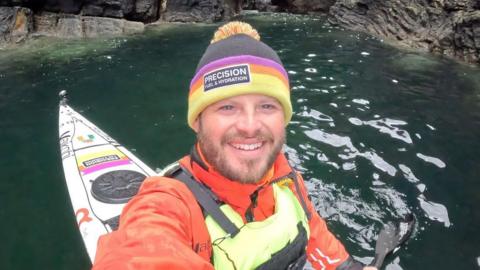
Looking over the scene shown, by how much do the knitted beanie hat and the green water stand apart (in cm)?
335

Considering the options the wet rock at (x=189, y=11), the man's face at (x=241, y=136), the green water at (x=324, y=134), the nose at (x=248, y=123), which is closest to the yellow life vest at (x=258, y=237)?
the man's face at (x=241, y=136)

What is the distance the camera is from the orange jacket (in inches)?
72.9

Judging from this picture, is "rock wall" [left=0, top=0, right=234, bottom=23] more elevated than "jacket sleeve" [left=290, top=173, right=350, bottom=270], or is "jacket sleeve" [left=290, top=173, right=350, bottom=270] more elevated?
"jacket sleeve" [left=290, top=173, right=350, bottom=270]

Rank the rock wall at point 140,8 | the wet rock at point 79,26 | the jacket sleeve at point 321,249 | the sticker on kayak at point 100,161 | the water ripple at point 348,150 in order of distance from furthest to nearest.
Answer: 1. the rock wall at point 140,8
2. the wet rock at point 79,26
3. the water ripple at point 348,150
4. the sticker on kayak at point 100,161
5. the jacket sleeve at point 321,249

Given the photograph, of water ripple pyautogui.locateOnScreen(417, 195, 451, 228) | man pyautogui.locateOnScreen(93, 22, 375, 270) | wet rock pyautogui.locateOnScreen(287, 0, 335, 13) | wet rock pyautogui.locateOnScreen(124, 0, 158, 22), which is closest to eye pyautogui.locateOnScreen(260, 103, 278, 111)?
man pyautogui.locateOnScreen(93, 22, 375, 270)

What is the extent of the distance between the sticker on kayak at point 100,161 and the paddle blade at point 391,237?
3.60 metres

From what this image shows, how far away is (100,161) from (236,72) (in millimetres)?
4068

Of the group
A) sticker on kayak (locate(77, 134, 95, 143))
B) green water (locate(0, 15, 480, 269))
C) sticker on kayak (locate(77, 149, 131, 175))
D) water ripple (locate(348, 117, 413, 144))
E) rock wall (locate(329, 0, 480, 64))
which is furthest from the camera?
rock wall (locate(329, 0, 480, 64))

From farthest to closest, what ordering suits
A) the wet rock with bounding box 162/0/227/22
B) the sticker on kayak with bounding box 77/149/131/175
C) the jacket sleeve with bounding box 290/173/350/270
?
the wet rock with bounding box 162/0/227/22 → the sticker on kayak with bounding box 77/149/131/175 → the jacket sleeve with bounding box 290/173/350/270

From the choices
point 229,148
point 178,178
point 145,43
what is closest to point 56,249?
point 178,178

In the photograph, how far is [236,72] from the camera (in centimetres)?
245

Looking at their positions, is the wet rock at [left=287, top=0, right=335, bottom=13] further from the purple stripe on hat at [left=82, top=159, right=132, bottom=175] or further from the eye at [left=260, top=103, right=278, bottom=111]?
the eye at [left=260, top=103, right=278, bottom=111]

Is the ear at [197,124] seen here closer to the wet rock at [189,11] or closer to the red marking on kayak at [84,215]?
the red marking on kayak at [84,215]

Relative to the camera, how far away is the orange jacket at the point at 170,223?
1853 millimetres
